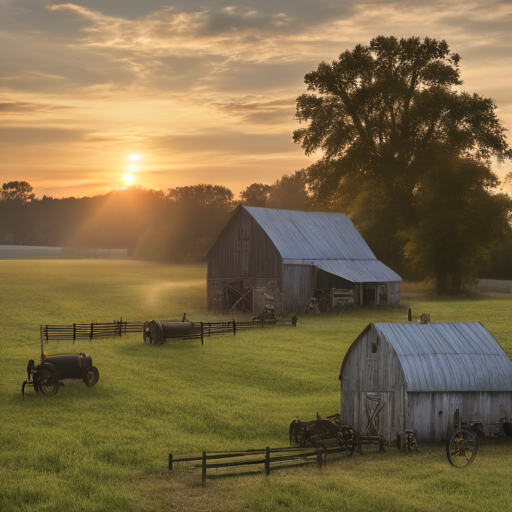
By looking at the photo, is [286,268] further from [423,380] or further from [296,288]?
[423,380]

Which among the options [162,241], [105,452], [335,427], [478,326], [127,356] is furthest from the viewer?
[162,241]

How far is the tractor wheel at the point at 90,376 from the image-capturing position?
24953mm

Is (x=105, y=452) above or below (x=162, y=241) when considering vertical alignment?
below

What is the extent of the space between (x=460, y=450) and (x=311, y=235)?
38.8 m

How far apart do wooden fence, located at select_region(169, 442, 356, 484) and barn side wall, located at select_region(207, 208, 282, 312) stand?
103 feet

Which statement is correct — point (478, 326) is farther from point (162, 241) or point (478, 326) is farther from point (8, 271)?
point (162, 241)

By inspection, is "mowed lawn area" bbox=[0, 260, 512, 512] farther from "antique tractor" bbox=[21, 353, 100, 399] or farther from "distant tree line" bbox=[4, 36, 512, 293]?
"distant tree line" bbox=[4, 36, 512, 293]

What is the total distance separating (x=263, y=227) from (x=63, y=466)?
36.6 meters

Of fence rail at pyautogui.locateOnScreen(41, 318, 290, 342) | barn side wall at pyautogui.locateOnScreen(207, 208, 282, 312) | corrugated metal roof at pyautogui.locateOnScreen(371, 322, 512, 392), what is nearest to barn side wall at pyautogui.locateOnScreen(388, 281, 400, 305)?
barn side wall at pyautogui.locateOnScreen(207, 208, 282, 312)

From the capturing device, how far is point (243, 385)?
2673 centimetres

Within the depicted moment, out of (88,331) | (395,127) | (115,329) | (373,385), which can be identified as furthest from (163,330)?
(395,127)

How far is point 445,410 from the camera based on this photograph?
64.1ft

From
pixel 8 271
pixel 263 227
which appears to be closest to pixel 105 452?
pixel 263 227

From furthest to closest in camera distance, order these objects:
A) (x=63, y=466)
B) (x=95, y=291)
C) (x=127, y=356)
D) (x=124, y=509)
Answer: (x=95, y=291), (x=127, y=356), (x=63, y=466), (x=124, y=509)
